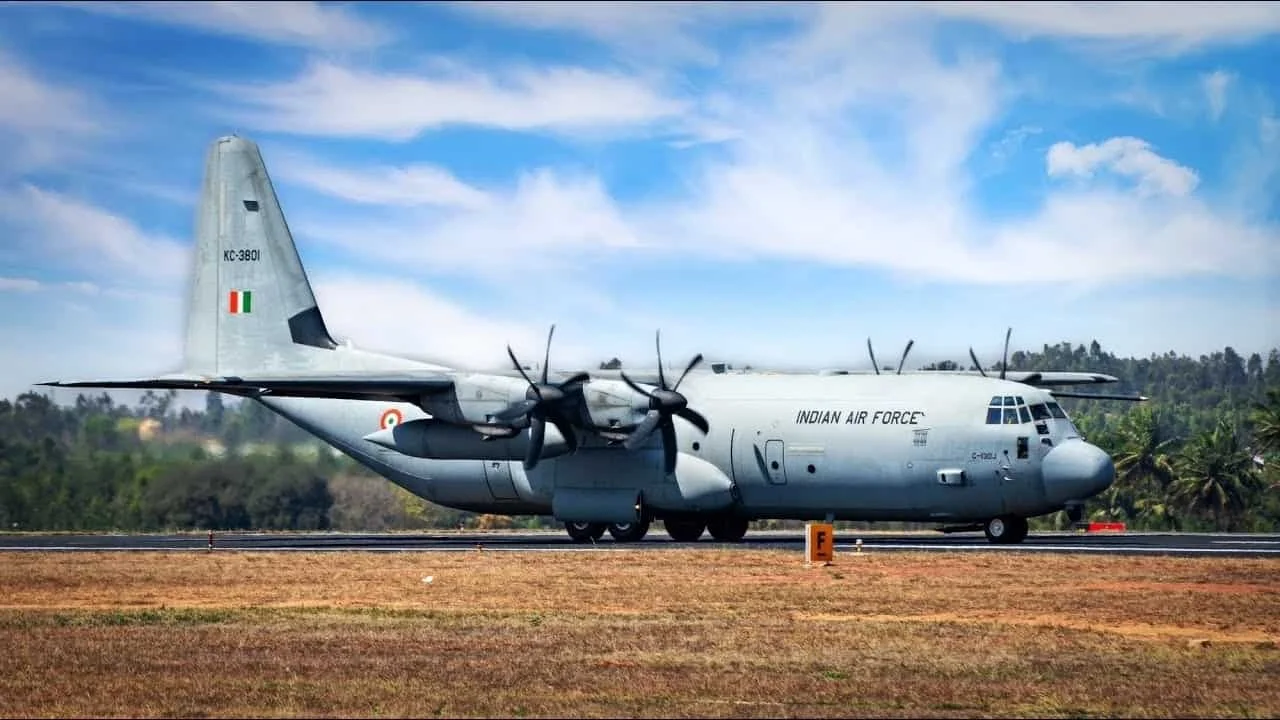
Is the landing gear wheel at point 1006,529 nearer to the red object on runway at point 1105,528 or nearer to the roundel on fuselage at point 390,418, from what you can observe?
the red object on runway at point 1105,528

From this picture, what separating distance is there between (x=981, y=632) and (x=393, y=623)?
29.6ft

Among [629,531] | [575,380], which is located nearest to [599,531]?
[629,531]

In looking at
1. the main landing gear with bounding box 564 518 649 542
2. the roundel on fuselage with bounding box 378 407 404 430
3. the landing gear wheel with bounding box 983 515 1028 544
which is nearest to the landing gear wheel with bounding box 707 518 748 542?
the main landing gear with bounding box 564 518 649 542

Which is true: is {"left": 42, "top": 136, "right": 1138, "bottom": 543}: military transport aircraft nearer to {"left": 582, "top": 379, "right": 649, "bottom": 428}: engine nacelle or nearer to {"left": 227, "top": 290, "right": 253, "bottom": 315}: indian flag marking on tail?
{"left": 582, "top": 379, "right": 649, "bottom": 428}: engine nacelle

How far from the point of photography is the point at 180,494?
5578 centimetres

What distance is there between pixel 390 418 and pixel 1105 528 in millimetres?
27502

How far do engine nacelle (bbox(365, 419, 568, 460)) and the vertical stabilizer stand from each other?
24.3 ft

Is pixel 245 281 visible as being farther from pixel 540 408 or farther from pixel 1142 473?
pixel 1142 473

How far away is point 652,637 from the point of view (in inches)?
918

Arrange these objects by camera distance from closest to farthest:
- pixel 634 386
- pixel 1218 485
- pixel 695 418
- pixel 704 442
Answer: pixel 634 386 < pixel 695 418 < pixel 704 442 < pixel 1218 485

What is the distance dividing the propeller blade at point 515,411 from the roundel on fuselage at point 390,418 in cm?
604

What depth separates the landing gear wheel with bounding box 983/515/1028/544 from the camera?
42.5m

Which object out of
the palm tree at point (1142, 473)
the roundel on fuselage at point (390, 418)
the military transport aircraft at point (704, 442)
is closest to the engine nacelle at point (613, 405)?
the military transport aircraft at point (704, 442)

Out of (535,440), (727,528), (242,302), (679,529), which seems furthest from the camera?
(242,302)
